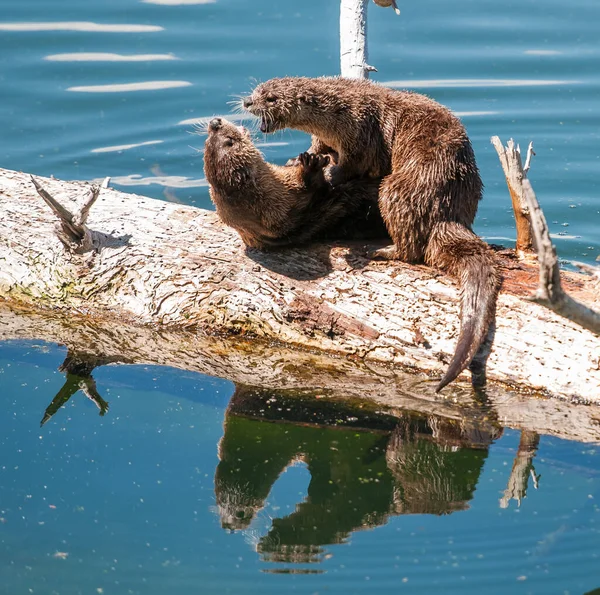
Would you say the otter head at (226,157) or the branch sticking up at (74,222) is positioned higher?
the otter head at (226,157)

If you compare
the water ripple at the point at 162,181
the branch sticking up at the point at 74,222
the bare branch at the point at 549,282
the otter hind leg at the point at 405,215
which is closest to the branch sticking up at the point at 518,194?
the otter hind leg at the point at 405,215

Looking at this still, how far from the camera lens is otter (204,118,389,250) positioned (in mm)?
6199

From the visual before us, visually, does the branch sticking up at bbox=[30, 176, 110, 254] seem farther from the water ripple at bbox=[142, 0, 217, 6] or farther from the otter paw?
the water ripple at bbox=[142, 0, 217, 6]

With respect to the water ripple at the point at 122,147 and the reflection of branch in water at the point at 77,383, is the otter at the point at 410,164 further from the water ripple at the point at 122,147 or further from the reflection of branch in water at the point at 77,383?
the water ripple at the point at 122,147

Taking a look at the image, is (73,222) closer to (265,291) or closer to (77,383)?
(77,383)

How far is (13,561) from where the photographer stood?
4855mm

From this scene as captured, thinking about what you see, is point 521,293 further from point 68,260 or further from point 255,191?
point 68,260

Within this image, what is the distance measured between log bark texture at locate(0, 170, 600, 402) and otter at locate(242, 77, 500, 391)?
0.19 m

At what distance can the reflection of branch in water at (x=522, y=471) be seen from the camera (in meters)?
5.32

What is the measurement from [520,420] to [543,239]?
151cm

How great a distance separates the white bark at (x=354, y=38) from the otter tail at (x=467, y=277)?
192 cm

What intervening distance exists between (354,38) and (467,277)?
2.53 metres

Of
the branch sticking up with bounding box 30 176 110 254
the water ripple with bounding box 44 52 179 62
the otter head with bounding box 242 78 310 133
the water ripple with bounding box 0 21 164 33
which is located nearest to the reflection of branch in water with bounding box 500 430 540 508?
the otter head with bounding box 242 78 310 133

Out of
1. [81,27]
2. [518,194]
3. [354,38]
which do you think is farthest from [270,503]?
[81,27]
